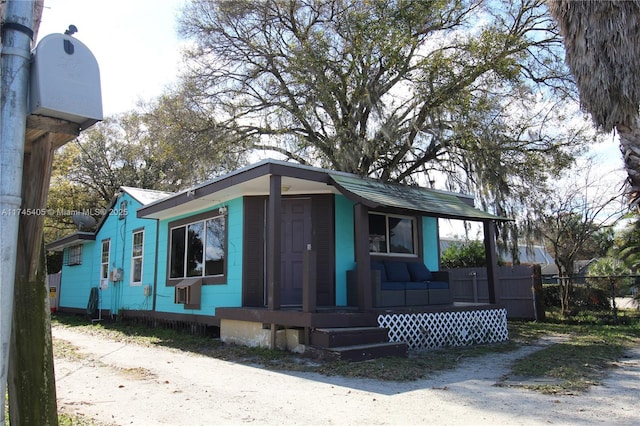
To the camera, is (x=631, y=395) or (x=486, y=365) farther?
(x=486, y=365)

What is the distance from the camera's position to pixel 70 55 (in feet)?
7.63

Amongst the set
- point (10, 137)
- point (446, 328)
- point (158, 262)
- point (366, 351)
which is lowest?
point (366, 351)

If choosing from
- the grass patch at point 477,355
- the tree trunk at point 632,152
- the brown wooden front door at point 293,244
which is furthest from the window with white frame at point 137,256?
the tree trunk at point 632,152

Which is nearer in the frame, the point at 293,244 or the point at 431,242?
the point at 293,244

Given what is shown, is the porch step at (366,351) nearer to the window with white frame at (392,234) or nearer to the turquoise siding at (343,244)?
the turquoise siding at (343,244)

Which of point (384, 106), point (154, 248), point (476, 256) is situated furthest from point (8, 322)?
point (476, 256)

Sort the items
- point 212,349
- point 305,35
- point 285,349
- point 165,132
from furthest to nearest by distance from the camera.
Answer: point 165,132 < point 305,35 < point 212,349 < point 285,349

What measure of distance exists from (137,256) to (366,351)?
29.1 ft

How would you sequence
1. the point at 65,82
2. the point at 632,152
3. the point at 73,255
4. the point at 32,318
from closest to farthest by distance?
the point at 65,82
the point at 32,318
the point at 632,152
the point at 73,255

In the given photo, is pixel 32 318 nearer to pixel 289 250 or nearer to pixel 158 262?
pixel 289 250

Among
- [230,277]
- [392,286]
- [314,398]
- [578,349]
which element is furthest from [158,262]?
[578,349]

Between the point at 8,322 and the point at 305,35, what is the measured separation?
1276cm

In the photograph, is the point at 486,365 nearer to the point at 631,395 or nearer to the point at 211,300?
the point at 631,395

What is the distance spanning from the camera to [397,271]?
31.8 ft
